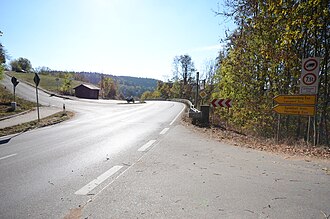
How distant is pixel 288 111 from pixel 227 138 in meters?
2.65

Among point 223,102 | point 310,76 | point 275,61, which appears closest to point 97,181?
point 310,76

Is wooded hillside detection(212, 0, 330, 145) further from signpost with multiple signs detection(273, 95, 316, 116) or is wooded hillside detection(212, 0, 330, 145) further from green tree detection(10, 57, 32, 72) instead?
green tree detection(10, 57, 32, 72)

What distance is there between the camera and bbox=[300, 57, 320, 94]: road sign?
8.31m

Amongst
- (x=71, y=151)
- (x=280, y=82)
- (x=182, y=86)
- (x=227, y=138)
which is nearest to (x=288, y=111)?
(x=227, y=138)

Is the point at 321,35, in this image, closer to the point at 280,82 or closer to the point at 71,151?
the point at 280,82

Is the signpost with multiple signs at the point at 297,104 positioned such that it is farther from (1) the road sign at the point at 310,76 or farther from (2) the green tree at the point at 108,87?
(2) the green tree at the point at 108,87

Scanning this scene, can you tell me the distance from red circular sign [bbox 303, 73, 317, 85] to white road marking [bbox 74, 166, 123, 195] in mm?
7206

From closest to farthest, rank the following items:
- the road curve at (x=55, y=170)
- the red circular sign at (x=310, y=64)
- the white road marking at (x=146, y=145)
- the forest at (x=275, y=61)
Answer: the road curve at (x=55, y=170) → the white road marking at (x=146, y=145) → the red circular sign at (x=310, y=64) → the forest at (x=275, y=61)

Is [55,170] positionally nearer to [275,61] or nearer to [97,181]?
[97,181]

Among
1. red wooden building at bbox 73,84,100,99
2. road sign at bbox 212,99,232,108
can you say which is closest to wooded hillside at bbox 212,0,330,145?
road sign at bbox 212,99,232,108

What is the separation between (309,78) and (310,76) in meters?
0.08

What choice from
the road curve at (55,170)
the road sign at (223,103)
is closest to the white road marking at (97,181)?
the road curve at (55,170)

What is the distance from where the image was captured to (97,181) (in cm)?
499

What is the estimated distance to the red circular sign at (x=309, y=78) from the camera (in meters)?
8.43
